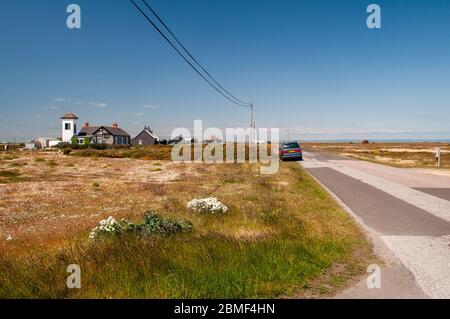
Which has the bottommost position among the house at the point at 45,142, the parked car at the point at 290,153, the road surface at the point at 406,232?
the road surface at the point at 406,232

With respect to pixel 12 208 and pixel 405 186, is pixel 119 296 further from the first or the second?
pixel 405 186

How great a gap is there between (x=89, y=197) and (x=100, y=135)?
87615 mm

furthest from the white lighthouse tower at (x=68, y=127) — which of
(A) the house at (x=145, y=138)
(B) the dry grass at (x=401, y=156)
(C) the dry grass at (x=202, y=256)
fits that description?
(C) the dry grass at (x=202, y=256)

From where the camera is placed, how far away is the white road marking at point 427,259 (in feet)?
16.4

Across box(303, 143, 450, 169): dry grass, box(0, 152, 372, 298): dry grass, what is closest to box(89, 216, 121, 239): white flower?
box(0, 152, 372, 298): dry grass

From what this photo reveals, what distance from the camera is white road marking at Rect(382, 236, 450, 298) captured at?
5004 millimetres

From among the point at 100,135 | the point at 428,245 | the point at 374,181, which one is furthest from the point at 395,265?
the point at 100,135

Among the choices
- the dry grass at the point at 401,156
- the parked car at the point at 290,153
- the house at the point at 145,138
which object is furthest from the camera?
the house at the point at 145,138

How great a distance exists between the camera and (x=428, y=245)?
23.4ft

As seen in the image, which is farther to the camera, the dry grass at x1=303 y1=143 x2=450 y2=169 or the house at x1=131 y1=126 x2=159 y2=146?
the house at x1=131 y1=126 x2=159 y2=146

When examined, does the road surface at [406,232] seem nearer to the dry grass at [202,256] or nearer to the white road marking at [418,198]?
the white road marking at [418,198]

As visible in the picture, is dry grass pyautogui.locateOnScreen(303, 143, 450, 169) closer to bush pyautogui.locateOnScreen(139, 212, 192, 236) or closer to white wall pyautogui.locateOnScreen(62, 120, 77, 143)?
bush pyautogui.locateOnScreen(139, 212, 192, 236)

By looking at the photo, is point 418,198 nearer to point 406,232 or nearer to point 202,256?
point 406,232
